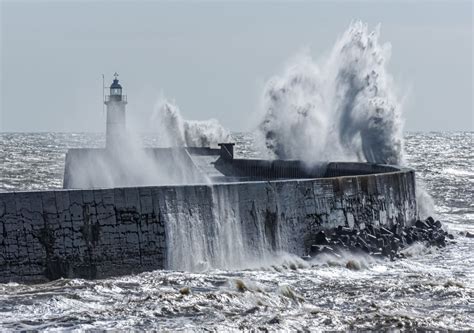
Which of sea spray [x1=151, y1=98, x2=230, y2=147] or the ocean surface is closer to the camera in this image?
the ocean surface

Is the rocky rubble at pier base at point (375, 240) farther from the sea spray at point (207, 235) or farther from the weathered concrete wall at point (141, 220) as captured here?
the sea spray at point (207, 235)

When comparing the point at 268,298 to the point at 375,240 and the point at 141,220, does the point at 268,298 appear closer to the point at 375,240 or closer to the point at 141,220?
the point at 141,220

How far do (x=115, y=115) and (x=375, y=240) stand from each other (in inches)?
464

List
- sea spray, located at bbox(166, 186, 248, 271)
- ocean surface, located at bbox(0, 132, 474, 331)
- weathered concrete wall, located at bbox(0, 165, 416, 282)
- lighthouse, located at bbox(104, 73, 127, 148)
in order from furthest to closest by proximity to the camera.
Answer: lighthouse, located at bbox(104, 73, 127, 148) < sea spray, located at bbox(166, 186, 248, 271) < weathered concrete wall, located at bbox(0, 165, 416, 282) < ocean surface, located at bbox(0, 132, 474, 331)

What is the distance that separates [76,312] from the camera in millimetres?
9461

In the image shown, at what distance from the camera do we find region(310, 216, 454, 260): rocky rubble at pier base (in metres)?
13.6

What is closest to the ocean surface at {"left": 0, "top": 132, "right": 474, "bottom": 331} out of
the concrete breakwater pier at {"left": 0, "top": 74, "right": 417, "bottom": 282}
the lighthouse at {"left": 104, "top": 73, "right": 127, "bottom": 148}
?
the concrete breakwater pier at {"left": 0, "top": 74, "right": 417, "bottom": 282}

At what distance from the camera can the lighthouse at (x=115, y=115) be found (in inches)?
953

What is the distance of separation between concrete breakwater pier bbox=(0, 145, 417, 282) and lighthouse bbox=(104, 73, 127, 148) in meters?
10.7

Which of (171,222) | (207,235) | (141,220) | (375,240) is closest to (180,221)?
(171,222)

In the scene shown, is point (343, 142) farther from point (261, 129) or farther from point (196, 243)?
point (196, 243)

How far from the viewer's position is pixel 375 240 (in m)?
14.3

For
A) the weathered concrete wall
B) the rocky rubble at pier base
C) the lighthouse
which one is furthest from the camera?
the lighthouse

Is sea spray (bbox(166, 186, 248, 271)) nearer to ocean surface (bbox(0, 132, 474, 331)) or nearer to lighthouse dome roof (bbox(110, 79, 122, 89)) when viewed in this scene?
ocean surface (bbox(0, 132, 474, 331))
